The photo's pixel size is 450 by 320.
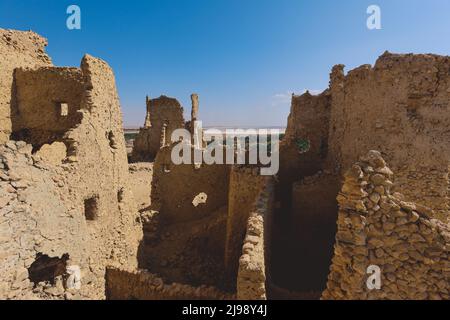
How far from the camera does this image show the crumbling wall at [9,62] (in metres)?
8.30

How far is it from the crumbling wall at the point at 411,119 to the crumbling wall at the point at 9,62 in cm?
1076

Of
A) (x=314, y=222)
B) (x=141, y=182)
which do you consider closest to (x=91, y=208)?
(x=314, y=222)

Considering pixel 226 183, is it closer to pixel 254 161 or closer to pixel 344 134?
pixel 254 161

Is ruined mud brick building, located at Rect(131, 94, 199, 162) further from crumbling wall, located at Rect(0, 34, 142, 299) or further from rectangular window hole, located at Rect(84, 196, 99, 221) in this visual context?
rectangular window hole, located at Rect(84, 196, 99, 221)

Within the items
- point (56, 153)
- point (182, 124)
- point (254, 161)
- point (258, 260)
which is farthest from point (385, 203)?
point (182, 124)

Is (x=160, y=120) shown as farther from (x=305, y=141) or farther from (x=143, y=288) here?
(x=143, y=288)

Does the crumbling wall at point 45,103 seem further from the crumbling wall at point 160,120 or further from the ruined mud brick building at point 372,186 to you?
the crumbling wall at point 160,120

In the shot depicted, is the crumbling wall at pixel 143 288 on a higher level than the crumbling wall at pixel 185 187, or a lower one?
lower

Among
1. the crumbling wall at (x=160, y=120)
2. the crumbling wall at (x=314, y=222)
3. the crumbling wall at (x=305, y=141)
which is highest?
the crumbling wall at (x=160, y=120)

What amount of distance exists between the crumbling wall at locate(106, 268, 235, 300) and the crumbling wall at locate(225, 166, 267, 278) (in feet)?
5.88

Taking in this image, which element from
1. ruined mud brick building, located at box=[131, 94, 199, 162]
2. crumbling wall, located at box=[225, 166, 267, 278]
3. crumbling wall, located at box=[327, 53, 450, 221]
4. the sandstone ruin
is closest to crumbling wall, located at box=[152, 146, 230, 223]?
the sandstone ruin

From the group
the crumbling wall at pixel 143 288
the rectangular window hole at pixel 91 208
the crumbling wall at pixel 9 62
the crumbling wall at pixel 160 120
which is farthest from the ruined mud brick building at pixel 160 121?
the crumbling wall at pixel 143 288
